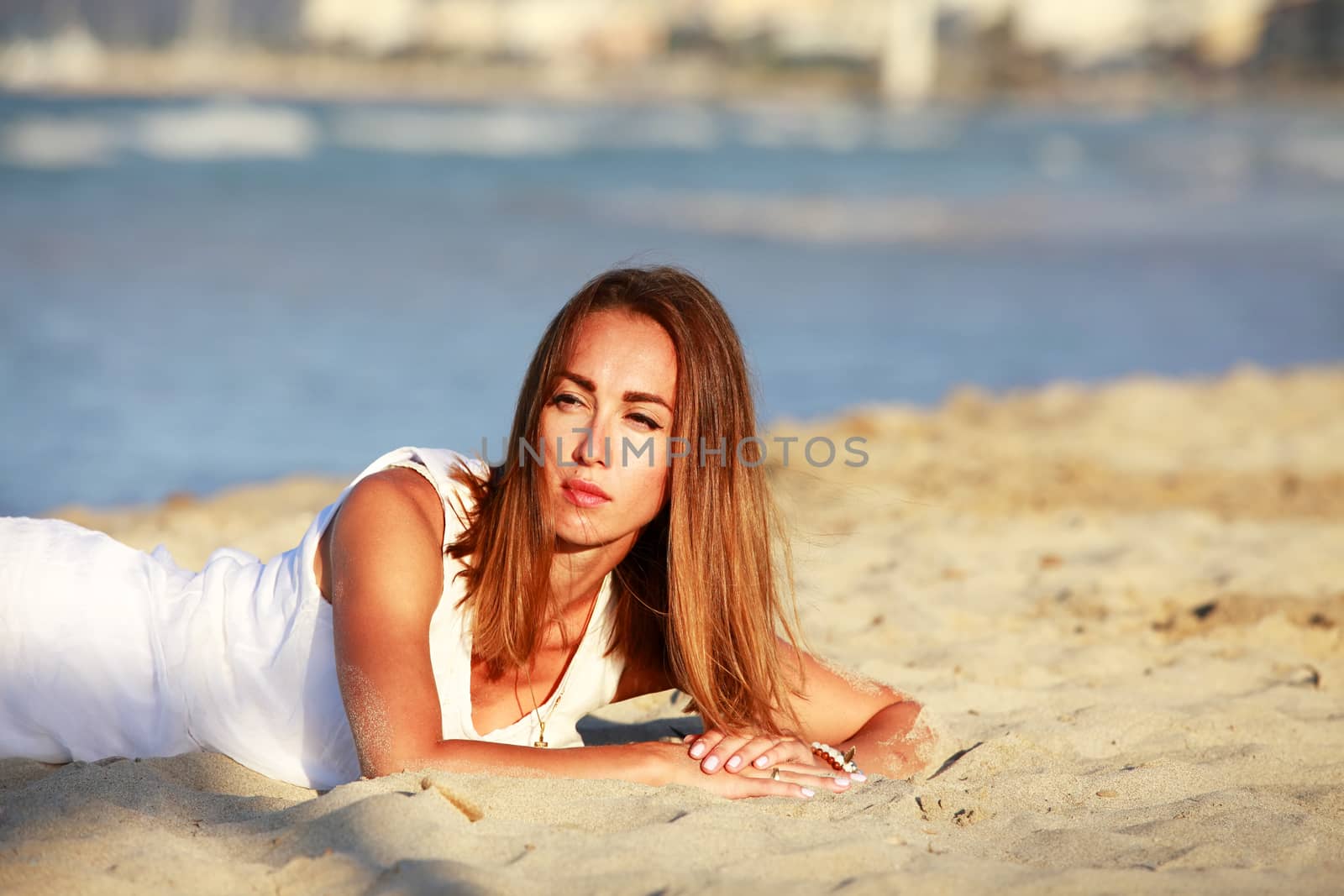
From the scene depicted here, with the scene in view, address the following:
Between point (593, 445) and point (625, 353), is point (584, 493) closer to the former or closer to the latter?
point (593, 445)

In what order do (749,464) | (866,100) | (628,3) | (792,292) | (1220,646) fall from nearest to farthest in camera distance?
(749,464), (1220,646), (792,292), (866,100), (628,3)

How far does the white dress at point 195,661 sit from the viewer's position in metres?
2.63

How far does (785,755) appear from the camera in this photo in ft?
8.76

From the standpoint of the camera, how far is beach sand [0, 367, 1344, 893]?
2.15 metres

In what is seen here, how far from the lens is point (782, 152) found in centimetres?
2830

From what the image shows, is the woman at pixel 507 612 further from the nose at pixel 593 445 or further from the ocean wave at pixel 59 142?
the ocean wave at pixel 59 142

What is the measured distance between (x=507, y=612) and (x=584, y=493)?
36 cm

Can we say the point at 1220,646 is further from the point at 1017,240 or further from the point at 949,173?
the point at 949,173

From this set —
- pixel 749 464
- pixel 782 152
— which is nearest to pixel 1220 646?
pixel 749 464

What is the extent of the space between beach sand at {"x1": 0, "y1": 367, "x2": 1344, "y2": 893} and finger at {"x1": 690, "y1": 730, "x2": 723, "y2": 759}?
12 centimetres

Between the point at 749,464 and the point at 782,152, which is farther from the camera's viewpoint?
the point at 782,152

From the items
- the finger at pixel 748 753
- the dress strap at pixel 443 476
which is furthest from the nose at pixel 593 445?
the finger at pixel 748 753

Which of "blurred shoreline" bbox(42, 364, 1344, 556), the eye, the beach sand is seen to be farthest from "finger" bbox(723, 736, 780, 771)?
"blurred shoreline" bbox(42, 364, 1344, 556)

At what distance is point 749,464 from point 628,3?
56.6 m
